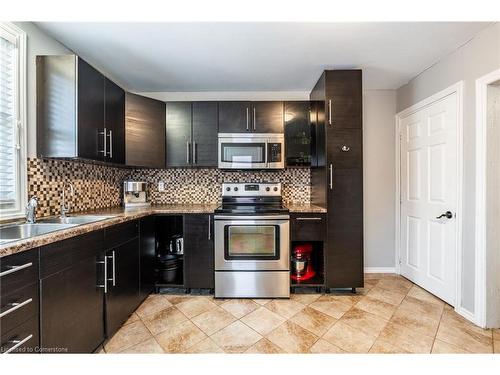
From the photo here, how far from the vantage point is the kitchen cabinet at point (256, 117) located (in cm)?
270

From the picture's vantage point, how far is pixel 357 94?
233cm

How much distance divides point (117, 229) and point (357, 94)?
2.57 meters

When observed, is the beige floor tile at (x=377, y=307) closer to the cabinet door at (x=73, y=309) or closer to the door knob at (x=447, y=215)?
the door knob at (x=447, y=215)

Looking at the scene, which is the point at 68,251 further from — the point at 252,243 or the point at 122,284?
the point at 252,243

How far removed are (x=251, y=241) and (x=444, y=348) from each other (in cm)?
165

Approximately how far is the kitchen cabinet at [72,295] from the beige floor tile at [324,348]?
1.48 meters

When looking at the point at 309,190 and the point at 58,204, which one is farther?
the point at 309,190

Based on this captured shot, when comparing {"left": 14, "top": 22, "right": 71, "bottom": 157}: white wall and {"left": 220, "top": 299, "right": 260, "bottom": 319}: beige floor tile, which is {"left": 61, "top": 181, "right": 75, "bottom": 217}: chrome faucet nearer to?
{"left": 14, "top": 22, "right": 71, "bottom": 157}: white wall

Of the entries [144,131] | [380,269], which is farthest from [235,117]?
[380,269]

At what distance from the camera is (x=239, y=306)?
216 centimetres

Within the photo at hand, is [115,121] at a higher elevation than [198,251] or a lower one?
higher

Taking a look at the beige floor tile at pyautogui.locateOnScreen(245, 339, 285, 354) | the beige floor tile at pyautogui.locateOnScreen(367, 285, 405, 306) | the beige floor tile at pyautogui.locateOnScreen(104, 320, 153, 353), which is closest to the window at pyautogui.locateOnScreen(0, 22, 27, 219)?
the beige floor tile at pyautogui.locateOnScreen(104, 320, 153, 353)

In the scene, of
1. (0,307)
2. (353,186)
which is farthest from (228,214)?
(0,307)

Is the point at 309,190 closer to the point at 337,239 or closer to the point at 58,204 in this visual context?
the point at 337,239
